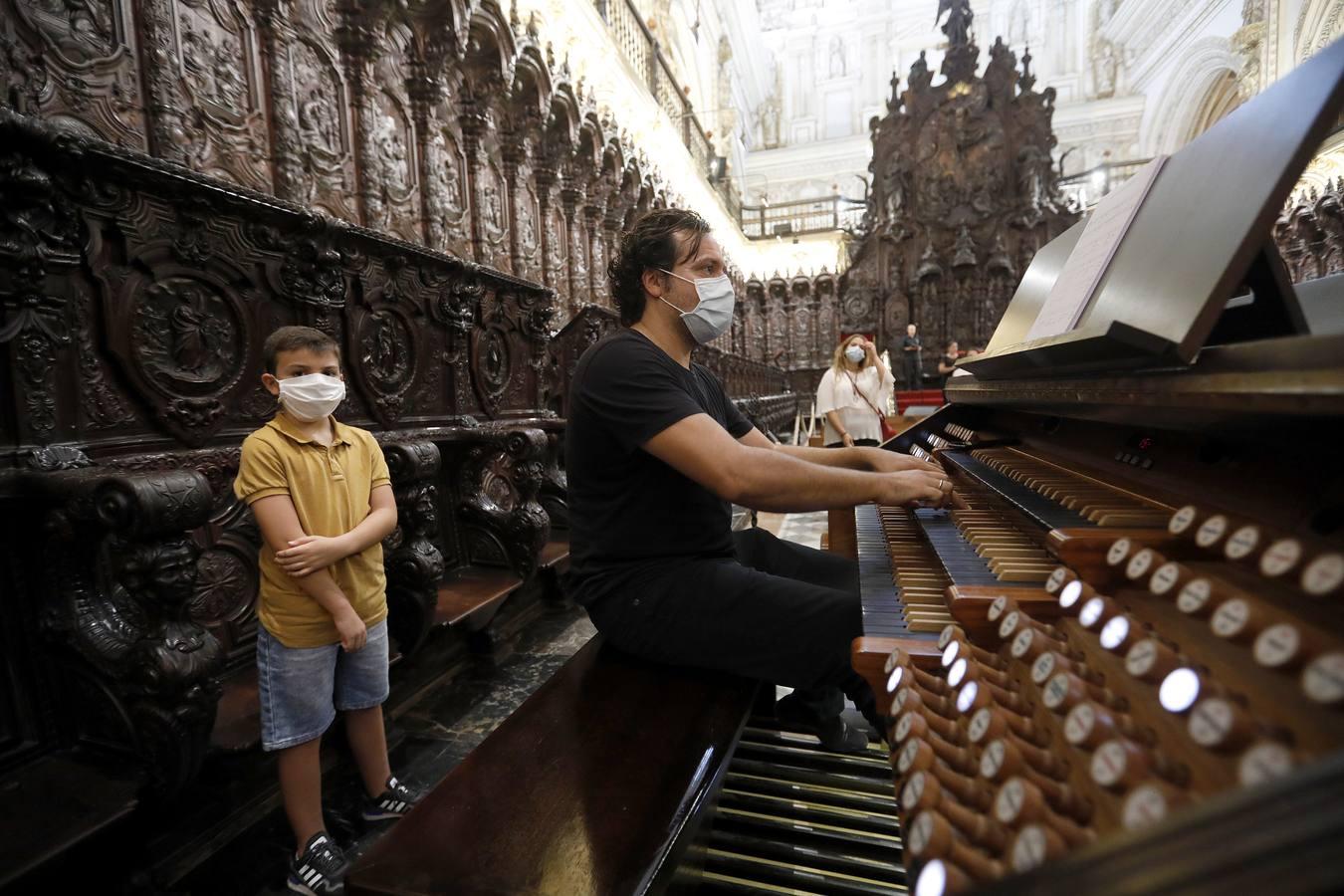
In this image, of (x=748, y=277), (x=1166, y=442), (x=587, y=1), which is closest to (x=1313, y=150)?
(x=1166, y=442)

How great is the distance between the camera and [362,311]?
8.86ft

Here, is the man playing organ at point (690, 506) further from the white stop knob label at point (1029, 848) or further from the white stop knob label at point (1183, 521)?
the white stop knob label at point (1029, 848)

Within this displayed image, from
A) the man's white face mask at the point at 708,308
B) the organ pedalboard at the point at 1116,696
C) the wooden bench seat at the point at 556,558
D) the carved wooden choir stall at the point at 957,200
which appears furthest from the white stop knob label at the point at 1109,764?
the carved wooden choir stall at the point at 957,200

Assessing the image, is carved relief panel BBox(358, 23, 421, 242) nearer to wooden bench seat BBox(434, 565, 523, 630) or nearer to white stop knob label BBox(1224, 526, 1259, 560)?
wooden bench seat BBox(434, 565, 523, 630)

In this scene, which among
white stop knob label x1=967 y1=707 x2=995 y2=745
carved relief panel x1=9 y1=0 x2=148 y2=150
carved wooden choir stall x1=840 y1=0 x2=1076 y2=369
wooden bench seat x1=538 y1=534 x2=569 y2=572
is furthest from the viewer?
carved wooden choir stall x1=840 y1=0 x2=1076 y2=369

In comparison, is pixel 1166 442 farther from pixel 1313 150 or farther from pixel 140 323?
pixel 140 323

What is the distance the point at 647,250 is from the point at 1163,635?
157 centimetres

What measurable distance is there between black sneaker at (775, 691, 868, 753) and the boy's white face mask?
1.58 m

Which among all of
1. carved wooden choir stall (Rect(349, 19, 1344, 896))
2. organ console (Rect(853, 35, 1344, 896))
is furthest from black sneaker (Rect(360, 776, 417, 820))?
organ console (Rect(853, 35, 1344, 896))

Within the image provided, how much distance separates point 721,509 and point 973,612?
83 cm

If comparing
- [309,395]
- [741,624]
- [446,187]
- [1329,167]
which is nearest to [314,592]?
[309,395]

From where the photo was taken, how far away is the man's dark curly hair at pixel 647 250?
188cm

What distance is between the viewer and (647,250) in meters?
1.88

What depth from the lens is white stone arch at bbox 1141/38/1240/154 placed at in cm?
1717
